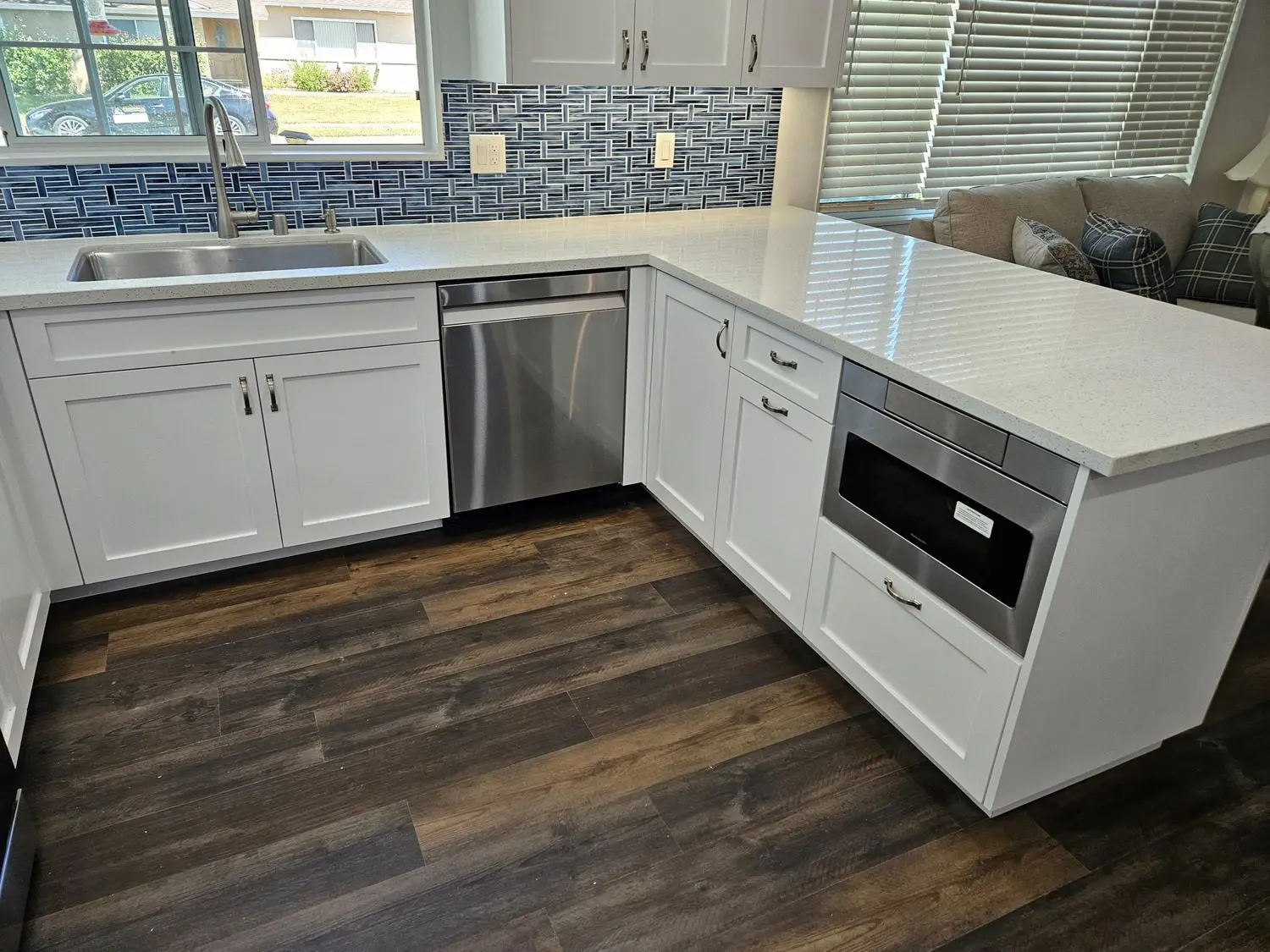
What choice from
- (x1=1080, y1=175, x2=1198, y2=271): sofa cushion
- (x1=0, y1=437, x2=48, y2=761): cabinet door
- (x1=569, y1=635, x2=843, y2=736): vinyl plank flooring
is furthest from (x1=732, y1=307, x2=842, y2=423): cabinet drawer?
(x1=1080, y1=175, x2=1198, y2=271): sofa cushion

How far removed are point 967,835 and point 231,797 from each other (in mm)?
1491

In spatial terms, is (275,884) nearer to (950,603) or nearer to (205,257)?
(950,603)

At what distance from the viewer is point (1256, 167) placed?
4.35m

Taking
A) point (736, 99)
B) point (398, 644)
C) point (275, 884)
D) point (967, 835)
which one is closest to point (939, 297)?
point (967, 835)

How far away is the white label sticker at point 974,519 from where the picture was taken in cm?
152

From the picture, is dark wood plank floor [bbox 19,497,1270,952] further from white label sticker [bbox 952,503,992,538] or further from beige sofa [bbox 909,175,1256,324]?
beige sofa [bbox 909,175,1256,324]

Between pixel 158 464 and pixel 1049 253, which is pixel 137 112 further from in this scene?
pixel 1049 253

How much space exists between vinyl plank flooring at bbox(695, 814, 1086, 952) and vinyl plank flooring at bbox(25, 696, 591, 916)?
0.61 meters

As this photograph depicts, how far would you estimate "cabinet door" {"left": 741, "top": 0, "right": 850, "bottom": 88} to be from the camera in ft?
8.77

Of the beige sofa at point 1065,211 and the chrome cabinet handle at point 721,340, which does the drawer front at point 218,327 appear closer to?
the chrome cabinet handle at point 721,340

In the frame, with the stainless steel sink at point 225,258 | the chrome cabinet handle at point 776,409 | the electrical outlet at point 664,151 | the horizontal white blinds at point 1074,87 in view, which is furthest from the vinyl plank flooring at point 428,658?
the horizontal white blinds at point 1074,87

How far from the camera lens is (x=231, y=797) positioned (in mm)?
1754

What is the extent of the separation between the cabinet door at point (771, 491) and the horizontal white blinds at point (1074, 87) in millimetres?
2129

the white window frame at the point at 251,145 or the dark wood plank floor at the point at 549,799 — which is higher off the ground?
the white window frame at the point at 251,145
